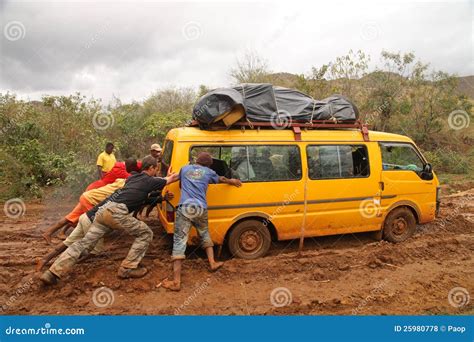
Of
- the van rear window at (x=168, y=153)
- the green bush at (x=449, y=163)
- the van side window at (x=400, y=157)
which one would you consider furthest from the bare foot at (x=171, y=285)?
the green bush at (x=449, y=163)

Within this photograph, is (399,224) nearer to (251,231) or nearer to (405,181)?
(405,181)

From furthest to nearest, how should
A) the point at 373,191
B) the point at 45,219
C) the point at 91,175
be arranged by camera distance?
the point at 91,175 < the point at 45,219 < the point at 373,191

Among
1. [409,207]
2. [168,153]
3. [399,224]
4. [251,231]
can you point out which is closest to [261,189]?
[251,231]

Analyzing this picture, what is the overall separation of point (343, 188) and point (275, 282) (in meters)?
1.92

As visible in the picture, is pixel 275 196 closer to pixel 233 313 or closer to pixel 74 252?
pixel 233 313

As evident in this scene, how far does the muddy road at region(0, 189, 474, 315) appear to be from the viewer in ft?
13.1

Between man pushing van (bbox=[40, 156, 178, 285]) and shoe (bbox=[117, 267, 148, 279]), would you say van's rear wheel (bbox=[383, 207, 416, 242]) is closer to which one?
man pushing van (bbox=[40, 156, 178, 285])

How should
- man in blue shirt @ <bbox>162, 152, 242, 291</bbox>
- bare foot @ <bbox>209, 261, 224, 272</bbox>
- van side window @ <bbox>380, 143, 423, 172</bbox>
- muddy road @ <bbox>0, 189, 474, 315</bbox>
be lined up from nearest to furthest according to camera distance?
muddy road @ <bbox>0, 189, 474, 315</bbox>, man in blue shirt @ <bbox>162, 152, 242, 291</bbox>, bare foot @ <bbox>209, 261, 224, 272</bbox>, van side window @ <bbox>380, 143, 423, 172</bbox>

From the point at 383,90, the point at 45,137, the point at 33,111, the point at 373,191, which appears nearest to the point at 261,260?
the point at 373,191

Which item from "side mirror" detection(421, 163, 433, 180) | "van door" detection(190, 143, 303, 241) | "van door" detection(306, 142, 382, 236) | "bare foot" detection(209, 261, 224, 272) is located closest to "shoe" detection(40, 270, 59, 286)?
"bare foot" detection(209, 261, 224, 272)

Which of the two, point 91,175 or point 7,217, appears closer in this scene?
point 7,217

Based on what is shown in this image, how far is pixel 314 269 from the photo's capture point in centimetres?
489

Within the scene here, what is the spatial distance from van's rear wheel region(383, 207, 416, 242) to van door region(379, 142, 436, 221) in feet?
0.56

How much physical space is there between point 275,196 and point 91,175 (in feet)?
20.6
